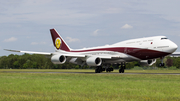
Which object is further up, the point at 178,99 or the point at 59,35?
the point at 59,35

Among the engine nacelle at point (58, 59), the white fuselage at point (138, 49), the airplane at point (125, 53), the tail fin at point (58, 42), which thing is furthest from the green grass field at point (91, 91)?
the tail fin at point (58, 42)

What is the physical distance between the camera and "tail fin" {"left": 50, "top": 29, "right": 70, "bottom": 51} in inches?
2174

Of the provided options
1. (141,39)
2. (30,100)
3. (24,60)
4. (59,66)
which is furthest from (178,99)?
(24,60)

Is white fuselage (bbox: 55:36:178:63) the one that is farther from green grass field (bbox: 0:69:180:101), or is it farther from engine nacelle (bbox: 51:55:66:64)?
green grass field (bbox: 0:69:180:101)

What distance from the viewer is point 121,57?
137 feet

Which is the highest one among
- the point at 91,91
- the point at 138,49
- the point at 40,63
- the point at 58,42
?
the point at 58,42

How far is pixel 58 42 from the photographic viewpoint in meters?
55.7

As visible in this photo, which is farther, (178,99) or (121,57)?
(121,57)

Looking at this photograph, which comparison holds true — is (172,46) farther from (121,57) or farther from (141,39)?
(121,57)

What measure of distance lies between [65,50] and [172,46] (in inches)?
1017

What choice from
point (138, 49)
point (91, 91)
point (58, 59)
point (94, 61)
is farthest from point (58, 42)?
point (91, 91)

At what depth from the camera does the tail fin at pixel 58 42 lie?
5522 cm

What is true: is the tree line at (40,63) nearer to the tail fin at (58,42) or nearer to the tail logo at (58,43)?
the tail fin at (58,42)

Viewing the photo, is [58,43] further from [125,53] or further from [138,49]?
[138,49]
